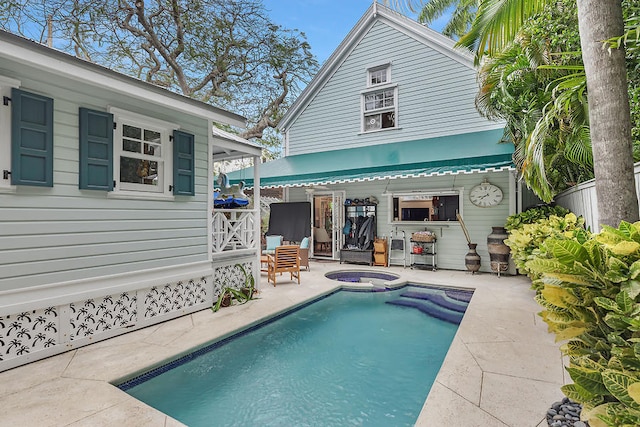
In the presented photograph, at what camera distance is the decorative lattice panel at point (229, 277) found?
6.50m

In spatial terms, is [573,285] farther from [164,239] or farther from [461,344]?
[164,239]

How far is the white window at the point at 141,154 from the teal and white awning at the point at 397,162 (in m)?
5.08

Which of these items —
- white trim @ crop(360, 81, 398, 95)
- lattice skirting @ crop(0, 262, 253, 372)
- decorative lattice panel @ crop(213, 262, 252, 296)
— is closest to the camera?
lattice skirting @ crop(0, 262, 253, 372)

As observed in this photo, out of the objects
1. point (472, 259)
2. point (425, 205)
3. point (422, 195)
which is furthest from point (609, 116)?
point (425, 205)

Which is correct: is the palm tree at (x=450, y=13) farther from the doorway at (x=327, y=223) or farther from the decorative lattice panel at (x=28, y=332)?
the decorative lattice panel at (x=28, y=332)

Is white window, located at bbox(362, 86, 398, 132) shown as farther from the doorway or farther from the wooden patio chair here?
the wooden patio chair

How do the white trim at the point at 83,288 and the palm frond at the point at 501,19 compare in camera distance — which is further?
the palm frond at the point at 501,19

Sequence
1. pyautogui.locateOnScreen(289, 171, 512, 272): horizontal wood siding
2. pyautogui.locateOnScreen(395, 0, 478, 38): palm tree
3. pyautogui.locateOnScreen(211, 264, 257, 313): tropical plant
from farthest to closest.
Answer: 1. pyautogui.locateOnScreen(395, 0, 478, 38): palm tree
2. pyautogui.locateOnScreen(289, 171, 512, 272): horizontal wood siding
3. pyautogui.locateOnScreen(211, 264, 257, 313): tropical plant

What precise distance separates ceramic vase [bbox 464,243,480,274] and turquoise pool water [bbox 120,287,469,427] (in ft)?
13.4

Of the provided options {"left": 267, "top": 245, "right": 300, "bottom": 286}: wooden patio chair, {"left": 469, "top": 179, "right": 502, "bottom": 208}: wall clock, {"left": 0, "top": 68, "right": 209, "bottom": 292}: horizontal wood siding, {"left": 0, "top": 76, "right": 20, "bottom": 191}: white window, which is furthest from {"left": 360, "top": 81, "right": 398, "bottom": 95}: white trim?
{"left": 0, "top": 76, "right": 20, "bottom": 191}: white window

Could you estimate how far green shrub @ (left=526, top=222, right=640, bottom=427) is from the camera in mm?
1509

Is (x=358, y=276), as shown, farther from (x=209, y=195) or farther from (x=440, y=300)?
(x=209, y=195)

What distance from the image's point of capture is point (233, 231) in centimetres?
688

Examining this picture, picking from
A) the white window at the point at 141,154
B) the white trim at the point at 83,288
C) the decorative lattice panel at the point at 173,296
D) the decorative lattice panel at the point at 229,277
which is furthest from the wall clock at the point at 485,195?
the white window at the point at 141,154
